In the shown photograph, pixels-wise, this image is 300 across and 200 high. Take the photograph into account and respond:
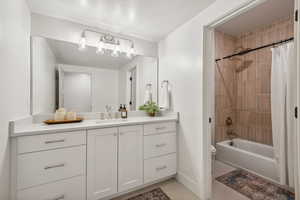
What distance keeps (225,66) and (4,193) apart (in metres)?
3.50

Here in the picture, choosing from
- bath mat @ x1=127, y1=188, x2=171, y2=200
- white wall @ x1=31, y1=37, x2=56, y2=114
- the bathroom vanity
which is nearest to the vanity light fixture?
white wall @ x1=31, y1=37, x2=56, y2=114

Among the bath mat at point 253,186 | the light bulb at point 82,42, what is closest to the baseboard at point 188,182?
the bath mat at point 253,186

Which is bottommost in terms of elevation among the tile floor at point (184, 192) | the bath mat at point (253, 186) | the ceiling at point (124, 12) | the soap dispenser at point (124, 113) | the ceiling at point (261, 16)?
the tile floor at point (184, 192)

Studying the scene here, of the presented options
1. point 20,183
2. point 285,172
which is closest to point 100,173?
point 20,183

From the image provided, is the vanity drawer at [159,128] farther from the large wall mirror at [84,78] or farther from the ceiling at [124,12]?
the ceiling at [124,12]

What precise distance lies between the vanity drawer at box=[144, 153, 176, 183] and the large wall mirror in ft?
2.94

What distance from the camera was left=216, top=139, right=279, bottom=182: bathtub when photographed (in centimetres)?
190

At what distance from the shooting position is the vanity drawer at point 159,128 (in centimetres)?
175

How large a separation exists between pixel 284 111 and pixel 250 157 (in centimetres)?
85

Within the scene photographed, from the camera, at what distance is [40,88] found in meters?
1.64

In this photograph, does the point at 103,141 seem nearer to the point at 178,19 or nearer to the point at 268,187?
the point at 178,19

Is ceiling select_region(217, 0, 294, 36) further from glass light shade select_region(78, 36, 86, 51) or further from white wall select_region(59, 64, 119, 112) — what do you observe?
glass light shade select_region(78, 36, 86, 51)

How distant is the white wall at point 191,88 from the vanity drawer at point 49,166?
1.29 m

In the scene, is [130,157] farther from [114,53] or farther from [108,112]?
[114,53]
